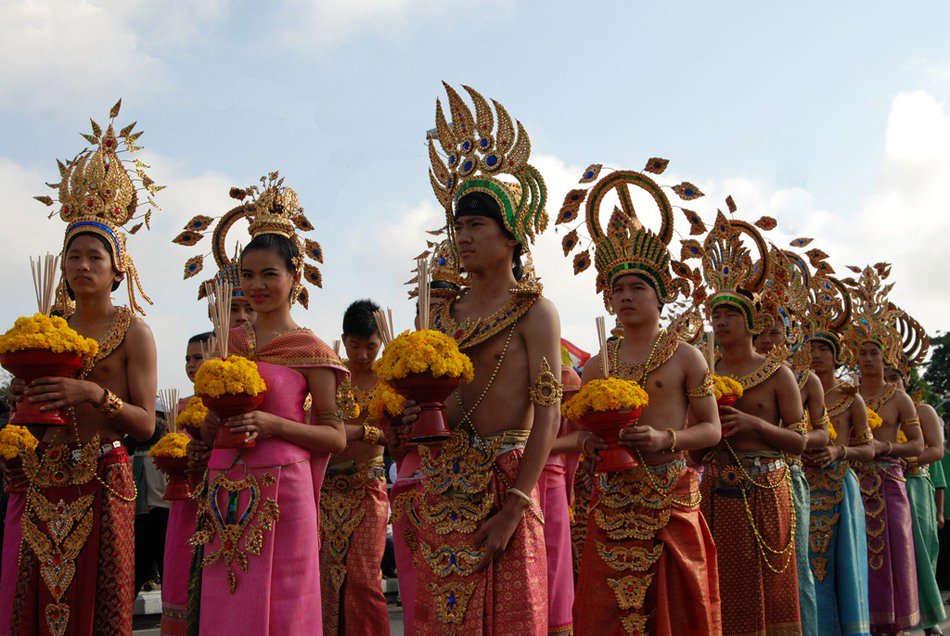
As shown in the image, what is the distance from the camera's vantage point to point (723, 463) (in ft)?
20.8

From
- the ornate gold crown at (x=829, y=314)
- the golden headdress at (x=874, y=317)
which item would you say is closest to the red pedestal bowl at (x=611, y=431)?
the ornate gold crown at (x=829, y=314)

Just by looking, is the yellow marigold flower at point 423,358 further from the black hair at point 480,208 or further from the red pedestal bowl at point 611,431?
the red pedestal bowl at point 611,431

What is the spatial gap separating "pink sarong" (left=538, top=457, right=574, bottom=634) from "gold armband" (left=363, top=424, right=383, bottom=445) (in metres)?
1.01

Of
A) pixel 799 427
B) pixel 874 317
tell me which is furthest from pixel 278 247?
pixel 874 317

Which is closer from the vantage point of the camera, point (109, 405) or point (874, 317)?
point (109, 405)

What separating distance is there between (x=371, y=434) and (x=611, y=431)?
1650 mm

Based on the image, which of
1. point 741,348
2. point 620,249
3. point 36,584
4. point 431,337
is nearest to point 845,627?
point 741,348

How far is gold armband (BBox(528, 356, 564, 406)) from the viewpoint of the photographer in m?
3.83

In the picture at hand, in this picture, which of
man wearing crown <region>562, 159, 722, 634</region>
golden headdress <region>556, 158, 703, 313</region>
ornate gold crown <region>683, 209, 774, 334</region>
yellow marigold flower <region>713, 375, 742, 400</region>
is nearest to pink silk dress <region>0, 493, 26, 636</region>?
man wearing crown <region>562, 159, 722, 634</region>

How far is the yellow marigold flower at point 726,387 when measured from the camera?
19.7ft

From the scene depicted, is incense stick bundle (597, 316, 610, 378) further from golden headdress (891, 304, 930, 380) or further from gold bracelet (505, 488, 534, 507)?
golden headdress (891, 304, 930, 380)

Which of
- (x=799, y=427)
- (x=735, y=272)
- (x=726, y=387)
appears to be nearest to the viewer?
(x=726, y=387)

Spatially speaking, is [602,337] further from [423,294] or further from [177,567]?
[177,567]

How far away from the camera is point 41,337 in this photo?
4301mm
